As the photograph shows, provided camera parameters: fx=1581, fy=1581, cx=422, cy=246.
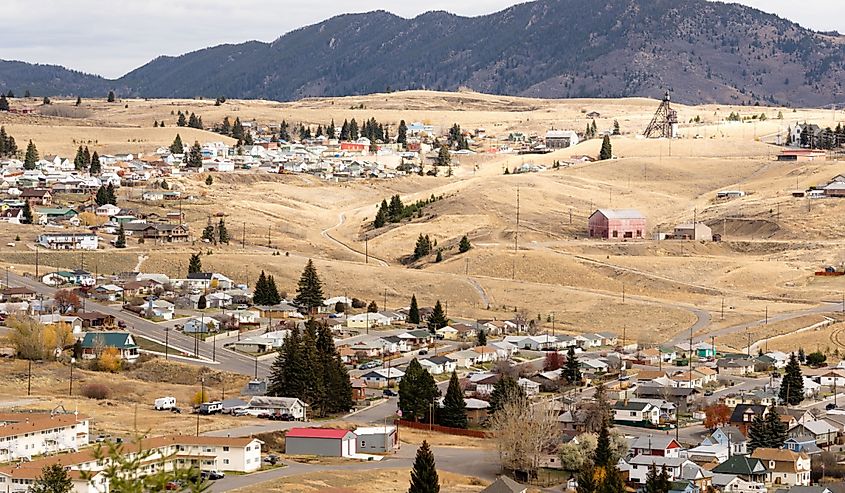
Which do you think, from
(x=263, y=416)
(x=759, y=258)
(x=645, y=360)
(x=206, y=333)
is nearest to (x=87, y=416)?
(x=263, y=416)

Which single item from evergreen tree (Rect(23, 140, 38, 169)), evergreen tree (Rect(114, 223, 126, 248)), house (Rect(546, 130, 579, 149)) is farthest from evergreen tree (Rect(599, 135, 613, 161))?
evergreen tree (Rect(114, 223, 126, 248))

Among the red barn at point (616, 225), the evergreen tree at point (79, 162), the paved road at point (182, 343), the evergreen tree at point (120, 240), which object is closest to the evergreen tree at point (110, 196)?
the evergreen tree at point (120, 240)

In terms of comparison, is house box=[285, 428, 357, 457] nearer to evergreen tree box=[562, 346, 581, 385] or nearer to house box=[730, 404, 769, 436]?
house box=[730, 404, 769, 436]

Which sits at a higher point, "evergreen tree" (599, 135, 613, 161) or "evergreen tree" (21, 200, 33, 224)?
"evergreen tree" (599, 135, 613, 161)

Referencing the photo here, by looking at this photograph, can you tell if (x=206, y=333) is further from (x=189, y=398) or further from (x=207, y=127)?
(x=207, y=127)

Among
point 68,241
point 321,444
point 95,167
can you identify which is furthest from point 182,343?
point 95,167
